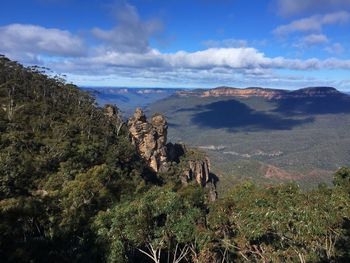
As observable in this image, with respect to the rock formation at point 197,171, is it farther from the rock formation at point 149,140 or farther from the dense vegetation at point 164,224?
the dense vegetation at point 164,224

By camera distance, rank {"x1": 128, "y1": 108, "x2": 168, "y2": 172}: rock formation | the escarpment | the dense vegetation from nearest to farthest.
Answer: the dense vegetation, {"x1": 128, "y1": 108, "x2": 168, "y2": 172}: rock formation, the escarpment

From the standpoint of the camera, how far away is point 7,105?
75.9 meters

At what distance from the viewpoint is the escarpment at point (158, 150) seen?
98062 mm

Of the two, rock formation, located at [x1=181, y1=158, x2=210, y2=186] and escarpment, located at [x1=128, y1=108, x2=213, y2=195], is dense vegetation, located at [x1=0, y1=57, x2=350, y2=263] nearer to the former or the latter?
escarpment, located at [x1=128, y1=108, x2=213, y2=195]

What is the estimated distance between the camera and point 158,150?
9969cm

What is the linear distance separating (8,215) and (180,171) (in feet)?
232

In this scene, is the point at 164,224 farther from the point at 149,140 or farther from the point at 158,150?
the point at 158,150

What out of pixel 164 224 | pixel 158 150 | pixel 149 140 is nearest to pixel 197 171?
pixel 158 150

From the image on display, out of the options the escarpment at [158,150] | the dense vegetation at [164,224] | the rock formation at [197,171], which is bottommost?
the rock formation at [197,171]

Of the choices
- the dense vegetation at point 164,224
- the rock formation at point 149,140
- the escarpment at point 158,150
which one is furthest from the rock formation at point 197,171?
the dense vegetation at point 164,224

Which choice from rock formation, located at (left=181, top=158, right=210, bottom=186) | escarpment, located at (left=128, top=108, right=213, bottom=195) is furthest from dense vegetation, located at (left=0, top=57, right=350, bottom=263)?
rock formation, located at (left=181, top=158, right=210, bottom=186)

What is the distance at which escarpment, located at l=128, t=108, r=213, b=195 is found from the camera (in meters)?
98.1

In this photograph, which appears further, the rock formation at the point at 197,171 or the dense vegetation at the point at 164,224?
the rock formation at the point at 197,171

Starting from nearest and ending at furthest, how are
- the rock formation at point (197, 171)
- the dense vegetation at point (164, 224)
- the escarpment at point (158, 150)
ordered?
the dense vegetation at point (164, 224) → the escarpment at point (158, 150) → the rock formation at point (197, 171)
